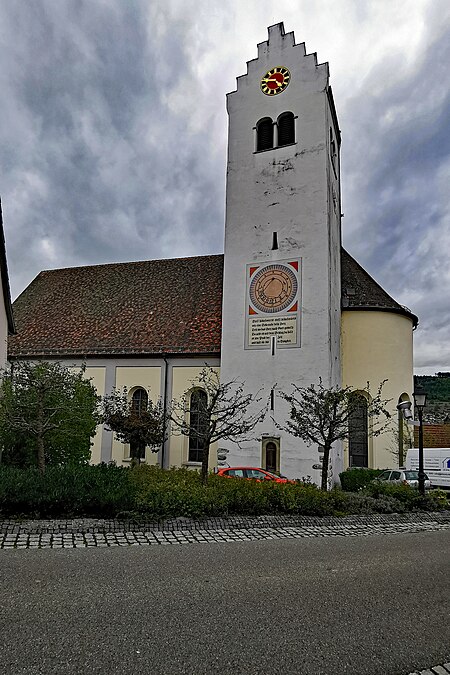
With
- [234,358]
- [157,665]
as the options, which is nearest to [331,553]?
[157,665]

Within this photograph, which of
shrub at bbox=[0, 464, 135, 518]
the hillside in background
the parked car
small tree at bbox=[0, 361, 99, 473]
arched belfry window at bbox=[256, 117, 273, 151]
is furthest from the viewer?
the hillside in background

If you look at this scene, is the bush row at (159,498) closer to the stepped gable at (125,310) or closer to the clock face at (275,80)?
the stepped gable at (125,310)

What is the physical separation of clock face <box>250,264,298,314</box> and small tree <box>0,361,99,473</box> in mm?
8632

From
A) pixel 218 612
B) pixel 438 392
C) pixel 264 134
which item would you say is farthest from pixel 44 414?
pixel 438 392

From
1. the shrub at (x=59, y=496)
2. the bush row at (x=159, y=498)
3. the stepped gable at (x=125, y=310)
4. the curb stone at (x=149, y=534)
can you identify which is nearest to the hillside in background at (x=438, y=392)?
the stepped gable at (x=125, y=310)

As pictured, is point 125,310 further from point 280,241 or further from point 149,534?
point 149,534

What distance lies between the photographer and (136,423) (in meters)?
21.5

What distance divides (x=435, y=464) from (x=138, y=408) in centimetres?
1431

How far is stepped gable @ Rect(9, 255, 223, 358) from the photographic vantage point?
26.1m

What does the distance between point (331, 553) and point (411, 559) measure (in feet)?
4.60

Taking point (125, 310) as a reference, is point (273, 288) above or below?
above

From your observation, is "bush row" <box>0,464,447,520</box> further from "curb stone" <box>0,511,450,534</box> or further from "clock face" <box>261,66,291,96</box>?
"clock face" <box>261,66,291,96</box>

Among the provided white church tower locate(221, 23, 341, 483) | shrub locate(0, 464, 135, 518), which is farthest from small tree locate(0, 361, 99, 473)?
white church tower locate(221, 23, 341, 483)

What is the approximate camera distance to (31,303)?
3109 cm
